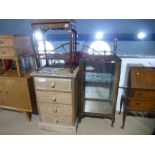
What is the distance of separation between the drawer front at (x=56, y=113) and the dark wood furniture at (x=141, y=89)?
85 centimetres

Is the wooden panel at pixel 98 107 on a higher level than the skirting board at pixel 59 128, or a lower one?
higher

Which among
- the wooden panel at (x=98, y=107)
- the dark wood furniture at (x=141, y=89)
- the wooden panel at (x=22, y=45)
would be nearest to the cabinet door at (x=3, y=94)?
the wooden panel at (x=22, y=45)

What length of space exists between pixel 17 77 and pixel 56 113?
31.2 inches

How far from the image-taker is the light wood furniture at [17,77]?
1.90m

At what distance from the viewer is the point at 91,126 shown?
220cm

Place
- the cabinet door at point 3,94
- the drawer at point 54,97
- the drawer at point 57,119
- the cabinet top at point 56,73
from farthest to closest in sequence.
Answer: the cabinet door at point 3,94
the drawer at point 57,119
the drawer at point 54,97
the cabinet top at point 56,73

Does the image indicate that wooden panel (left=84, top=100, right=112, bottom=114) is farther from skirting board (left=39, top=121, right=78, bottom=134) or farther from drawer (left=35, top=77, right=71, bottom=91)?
drawer (left=35, top=77, right=71, bottom=91)

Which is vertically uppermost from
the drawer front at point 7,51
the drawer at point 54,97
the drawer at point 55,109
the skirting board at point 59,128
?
the drawer front at point 7,51

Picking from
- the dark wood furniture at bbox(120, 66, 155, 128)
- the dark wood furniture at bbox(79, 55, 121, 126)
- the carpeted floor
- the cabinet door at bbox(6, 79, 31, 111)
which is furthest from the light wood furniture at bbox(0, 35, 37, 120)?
the dark wood furniture at bbox(120, 66, 155, 128)

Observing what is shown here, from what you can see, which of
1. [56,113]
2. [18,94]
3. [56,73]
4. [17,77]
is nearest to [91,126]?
[56,113]

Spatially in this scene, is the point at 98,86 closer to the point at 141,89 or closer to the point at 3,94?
the point at 141,89

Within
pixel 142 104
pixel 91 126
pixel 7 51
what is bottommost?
pixel 91 126

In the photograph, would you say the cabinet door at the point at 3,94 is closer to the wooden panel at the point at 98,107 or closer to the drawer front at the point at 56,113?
the drawer front at the point at 56,113

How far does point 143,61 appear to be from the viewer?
7.15ft
